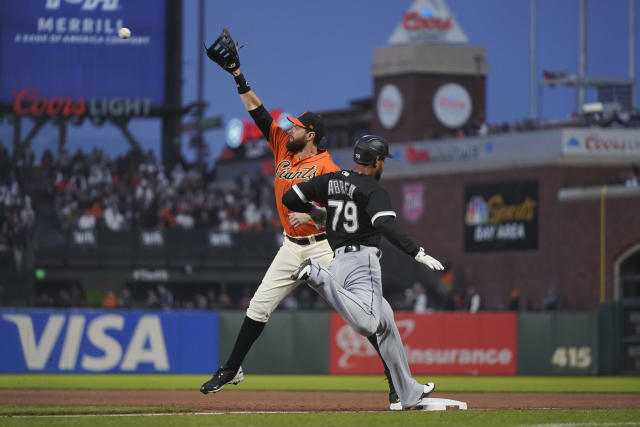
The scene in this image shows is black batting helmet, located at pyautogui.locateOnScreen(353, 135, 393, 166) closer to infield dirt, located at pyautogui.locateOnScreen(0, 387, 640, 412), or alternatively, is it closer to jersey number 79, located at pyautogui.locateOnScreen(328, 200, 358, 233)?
jersey number 79, located at pyautogui.locateOnScreen(328, 200, 358, 233)

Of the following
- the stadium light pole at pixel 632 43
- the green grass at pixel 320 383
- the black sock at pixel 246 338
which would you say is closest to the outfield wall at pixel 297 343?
the green grass at pixel 320 383

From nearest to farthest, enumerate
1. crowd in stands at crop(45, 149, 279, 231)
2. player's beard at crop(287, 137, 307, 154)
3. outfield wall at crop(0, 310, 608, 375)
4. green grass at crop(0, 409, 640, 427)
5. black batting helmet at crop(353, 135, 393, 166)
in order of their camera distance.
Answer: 1. green grass at crop(0, 409, 640, 427)
2. black batting helmet at crop(353, 135, 393, 166)
3. player's beard at crop(287, 137, 307, 154)
4. outfield wall at crop(0, 310, 608, 375)
5. crowd in stands at crop(45, 149, 279, 231)

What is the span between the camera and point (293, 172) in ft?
35.7

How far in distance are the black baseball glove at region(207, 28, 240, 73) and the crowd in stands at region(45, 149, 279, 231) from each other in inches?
883

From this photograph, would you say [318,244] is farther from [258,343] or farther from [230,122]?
[230,122]

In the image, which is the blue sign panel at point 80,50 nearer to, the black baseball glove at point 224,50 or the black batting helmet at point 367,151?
the black baseball glove at point 224,50

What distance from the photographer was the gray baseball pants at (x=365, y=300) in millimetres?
9648

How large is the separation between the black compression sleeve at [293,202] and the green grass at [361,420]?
5.42 feet

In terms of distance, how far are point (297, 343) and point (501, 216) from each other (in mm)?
20804

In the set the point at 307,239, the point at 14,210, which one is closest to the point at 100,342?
the point at 307,239

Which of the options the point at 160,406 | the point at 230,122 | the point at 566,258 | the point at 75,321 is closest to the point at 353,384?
the point at 75,321

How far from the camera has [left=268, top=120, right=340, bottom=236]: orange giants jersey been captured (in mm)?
10727

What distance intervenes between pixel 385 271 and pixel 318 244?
26934mm

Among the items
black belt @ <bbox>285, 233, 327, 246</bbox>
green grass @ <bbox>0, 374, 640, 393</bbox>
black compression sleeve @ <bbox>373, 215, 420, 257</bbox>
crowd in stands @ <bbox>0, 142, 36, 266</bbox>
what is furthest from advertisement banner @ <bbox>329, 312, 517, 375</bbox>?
black compression sleeve @ <bbox>373, 215, 420, 257</bbox>
